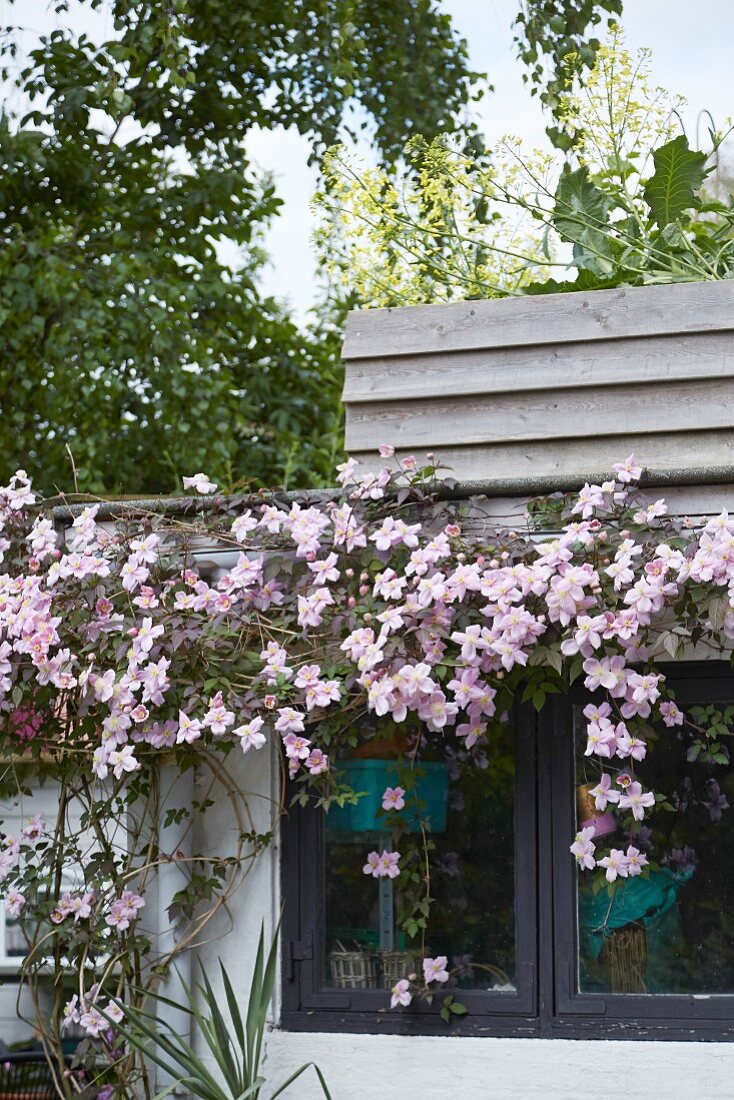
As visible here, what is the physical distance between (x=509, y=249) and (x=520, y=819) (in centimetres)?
209

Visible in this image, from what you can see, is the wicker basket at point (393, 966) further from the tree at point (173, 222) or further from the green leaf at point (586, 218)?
the tree at point (173, 222)

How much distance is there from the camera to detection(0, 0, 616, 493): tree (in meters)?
7.91

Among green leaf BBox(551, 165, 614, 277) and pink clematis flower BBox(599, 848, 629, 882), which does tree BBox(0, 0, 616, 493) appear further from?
pink clematis flower BBox(599, 848, 629, 882)

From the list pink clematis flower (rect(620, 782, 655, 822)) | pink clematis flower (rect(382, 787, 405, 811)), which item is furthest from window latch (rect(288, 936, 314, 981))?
pink clematis flower (rect(620, 782, 655, 822))

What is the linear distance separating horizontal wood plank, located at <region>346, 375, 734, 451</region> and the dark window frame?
64 centimetres

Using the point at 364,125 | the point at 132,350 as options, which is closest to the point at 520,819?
the point at 132,350

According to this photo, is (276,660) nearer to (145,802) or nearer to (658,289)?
(145,802)

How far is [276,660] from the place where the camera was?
3250 millimetres

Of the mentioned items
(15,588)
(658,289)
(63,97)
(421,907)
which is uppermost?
(63,97)

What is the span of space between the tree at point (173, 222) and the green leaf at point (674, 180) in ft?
14.0

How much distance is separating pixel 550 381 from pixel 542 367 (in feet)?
0.16

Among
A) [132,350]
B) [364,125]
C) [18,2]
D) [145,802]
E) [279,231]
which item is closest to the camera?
[145,802]

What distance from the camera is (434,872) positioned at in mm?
3432

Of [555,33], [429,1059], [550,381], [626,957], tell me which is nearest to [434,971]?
[429,1059]
